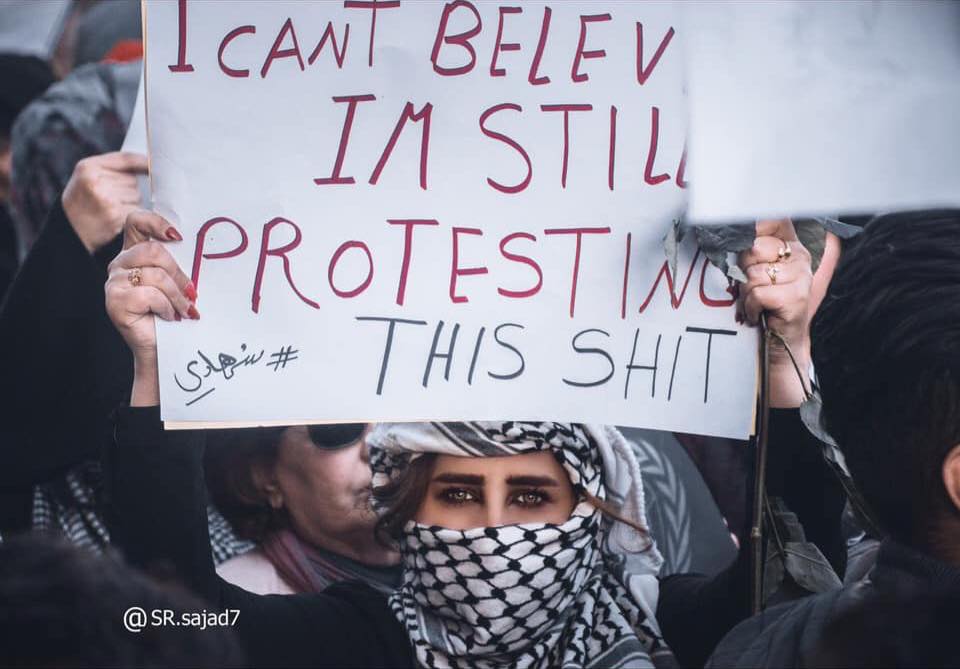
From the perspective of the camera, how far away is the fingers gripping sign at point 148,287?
2246 mm

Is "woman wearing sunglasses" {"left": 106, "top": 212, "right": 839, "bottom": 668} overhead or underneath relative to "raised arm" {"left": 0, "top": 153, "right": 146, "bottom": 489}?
A: underneath

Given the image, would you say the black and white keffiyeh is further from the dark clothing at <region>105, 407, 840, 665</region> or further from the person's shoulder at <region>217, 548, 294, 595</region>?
the person's shoulder at <region>217, 548, 294, 595</region>

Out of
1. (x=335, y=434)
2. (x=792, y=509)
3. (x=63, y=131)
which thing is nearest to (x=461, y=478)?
(x=335, y=434)

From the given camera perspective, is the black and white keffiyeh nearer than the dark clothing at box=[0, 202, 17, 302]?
Yes

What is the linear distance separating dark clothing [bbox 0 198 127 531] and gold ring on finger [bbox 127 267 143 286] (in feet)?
1.46

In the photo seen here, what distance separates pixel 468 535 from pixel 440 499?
11 cm

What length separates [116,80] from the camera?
3090mm

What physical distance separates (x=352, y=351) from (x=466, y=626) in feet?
1.89

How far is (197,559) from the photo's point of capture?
2330mm

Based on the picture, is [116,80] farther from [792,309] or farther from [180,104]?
[792,309]

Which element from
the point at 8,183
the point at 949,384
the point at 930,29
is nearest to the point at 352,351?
the point at 949,384

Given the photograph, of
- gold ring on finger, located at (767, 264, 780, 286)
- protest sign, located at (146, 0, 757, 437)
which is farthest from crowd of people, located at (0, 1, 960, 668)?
protest sign, located at (146, 0, 757, 437)

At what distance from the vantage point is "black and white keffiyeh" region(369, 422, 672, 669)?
2.30m

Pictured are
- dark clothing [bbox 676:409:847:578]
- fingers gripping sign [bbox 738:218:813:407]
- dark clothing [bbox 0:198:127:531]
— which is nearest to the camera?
fingers gripping sign [bbox 738:218:813:407]
